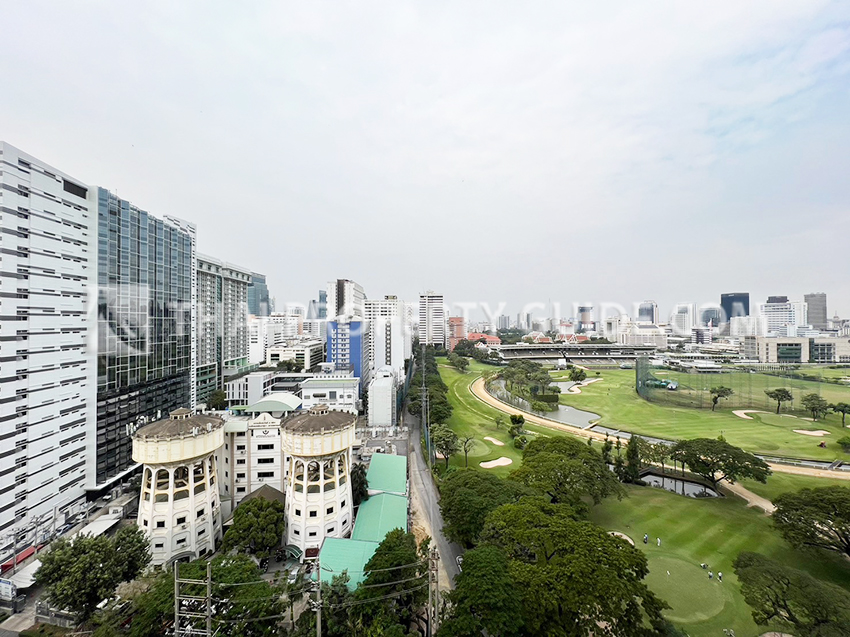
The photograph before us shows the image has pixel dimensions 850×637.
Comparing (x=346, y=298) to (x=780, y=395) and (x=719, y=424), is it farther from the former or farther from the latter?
(x=780, y=395)

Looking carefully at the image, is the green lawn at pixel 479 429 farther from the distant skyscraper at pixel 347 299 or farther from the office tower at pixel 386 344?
the distant skyscraper at pixel 347 299

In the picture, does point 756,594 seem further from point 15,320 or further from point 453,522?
point 15,320

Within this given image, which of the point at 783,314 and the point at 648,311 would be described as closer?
the point at 783,314

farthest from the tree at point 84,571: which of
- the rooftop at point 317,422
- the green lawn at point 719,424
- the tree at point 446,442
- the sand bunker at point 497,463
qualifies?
the green lawn at point 719,424

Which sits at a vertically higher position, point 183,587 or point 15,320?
point 15,320

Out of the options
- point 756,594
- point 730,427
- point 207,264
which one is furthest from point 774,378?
point 207,264

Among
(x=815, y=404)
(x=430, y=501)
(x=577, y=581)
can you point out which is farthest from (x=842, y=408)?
(x=577, y=581)
